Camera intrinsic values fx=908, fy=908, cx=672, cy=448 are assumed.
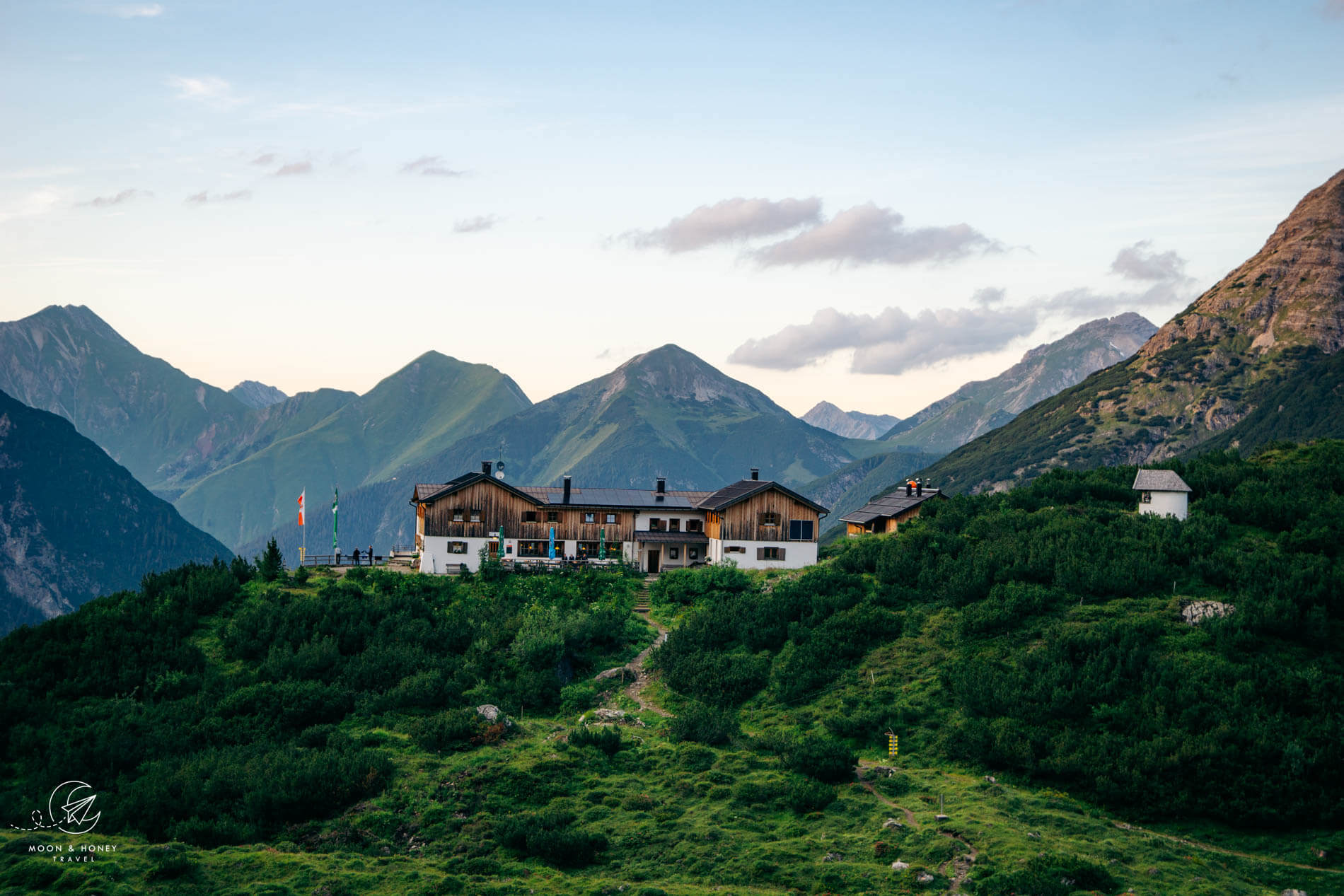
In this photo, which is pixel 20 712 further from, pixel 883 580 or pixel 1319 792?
pixel 1319 792

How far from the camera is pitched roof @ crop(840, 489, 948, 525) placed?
83.4 meters

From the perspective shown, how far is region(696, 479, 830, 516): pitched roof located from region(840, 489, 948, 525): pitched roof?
5308 millimetres

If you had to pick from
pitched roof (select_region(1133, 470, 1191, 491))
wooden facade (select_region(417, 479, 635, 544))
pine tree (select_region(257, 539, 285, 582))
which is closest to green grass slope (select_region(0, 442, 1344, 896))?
pine tree (select_region(257, 539, 285, 582))

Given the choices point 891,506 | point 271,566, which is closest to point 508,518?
point 271,566

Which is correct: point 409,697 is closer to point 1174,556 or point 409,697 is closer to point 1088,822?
point 1088,822

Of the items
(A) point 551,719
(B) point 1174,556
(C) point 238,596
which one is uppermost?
(B) point 1174,556

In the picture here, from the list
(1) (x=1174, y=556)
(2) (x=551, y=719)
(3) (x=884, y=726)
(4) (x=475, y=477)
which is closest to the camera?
(3) (x=884, y=726)

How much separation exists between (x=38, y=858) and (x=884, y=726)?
34769 mm

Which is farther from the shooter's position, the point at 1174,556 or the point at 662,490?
the point at 662,490

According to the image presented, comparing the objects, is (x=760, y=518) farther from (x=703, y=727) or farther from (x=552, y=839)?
(x=552, y=839)

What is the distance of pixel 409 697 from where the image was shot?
163 ft

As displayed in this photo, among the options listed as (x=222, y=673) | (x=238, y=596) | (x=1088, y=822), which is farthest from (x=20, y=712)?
(x=1088, y=822)

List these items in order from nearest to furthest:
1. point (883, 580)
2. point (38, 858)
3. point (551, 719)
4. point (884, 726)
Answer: point (38, 858) < point (884, 726) < point (551, 719) < point (883, 580)

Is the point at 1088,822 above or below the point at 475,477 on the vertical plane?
below
